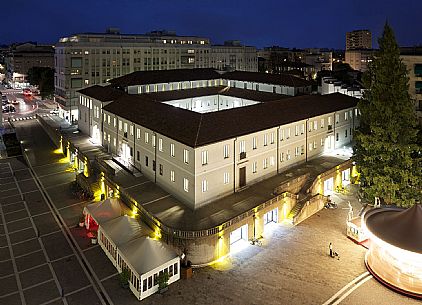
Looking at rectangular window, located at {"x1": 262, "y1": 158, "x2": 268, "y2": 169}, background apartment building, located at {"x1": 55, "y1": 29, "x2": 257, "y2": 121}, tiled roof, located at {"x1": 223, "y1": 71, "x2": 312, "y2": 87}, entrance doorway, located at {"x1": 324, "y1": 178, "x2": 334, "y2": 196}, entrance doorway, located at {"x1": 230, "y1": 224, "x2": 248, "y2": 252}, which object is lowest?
entrance doorway, located at {"x1": 230, "y1": 224, "x2": 248, "y2": 252}

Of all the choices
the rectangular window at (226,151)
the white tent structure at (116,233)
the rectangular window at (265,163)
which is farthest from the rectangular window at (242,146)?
the white tent structure at (116,233)

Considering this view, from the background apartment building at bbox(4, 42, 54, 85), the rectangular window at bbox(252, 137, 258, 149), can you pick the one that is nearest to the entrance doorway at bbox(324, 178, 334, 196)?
the rectangular window at bbox(252, 137, 258, 149)

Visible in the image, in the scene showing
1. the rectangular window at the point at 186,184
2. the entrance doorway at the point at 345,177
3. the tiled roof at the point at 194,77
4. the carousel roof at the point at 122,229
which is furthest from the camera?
the tiled roof at the point at 194,77

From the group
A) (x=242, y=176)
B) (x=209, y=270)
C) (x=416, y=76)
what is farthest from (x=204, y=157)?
(x=416, y=76)

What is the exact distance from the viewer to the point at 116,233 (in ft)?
111

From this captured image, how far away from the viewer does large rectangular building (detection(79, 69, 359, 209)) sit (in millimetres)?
38750

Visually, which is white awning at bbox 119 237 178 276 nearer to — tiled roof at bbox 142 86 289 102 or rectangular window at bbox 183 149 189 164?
rectangular window at bbox 183 149 189 164

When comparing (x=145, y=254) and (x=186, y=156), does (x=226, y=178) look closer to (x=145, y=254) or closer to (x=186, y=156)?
(x=186, y=156)

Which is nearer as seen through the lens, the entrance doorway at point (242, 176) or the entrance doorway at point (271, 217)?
the entrance doorway at point (271, 217)

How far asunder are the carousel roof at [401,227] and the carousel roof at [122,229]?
21997mm

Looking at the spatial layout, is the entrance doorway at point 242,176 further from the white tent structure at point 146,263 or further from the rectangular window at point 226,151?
the white tent structure at point 146,263

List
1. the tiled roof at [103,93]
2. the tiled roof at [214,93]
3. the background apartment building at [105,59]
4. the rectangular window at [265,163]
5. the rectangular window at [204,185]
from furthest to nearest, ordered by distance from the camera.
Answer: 1. the background apartment building at [105,59]
2. the tiled roof at [214,93]
3. the tiled roof at [103,93]
4. the rectangular window at [265,163]
5. the rectangular window at [204,185]

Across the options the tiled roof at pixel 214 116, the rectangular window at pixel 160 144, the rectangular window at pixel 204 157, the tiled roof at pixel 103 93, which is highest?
the tiled roof at pixel 103 93

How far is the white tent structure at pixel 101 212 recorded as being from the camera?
37.6m
